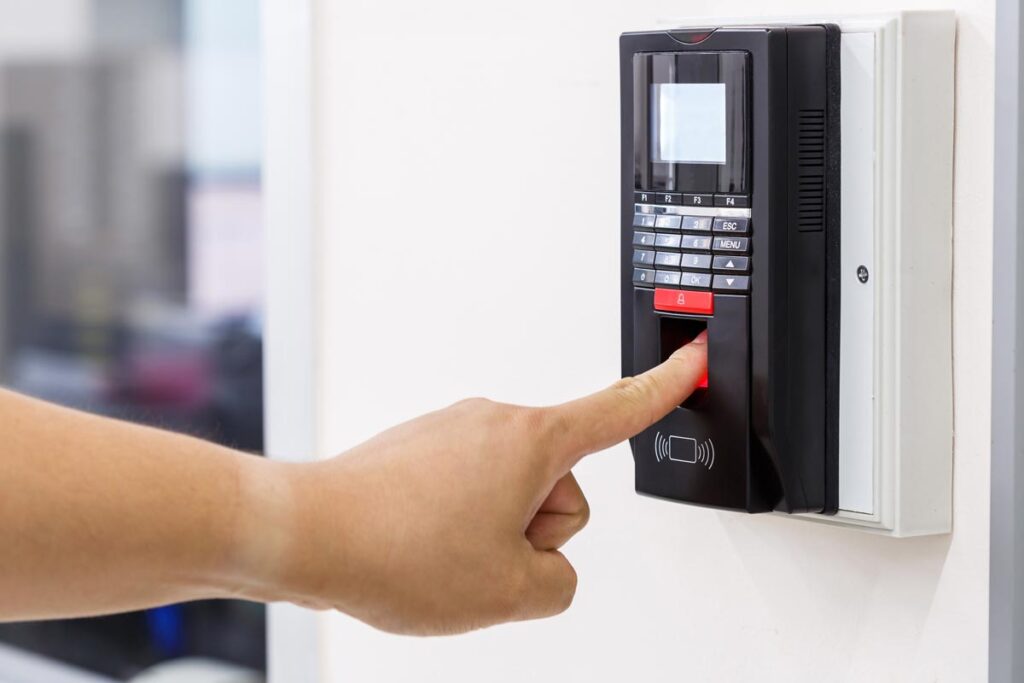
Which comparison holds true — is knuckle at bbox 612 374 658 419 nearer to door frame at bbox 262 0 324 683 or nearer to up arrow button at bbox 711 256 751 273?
up arrow button at bbox 711 256 751 273

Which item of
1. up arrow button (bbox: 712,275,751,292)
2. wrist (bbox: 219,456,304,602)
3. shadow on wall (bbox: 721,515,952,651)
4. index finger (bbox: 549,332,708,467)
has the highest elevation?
up arrow button (bbox: 712,275,751,292)

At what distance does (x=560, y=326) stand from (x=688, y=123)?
8.0 inches

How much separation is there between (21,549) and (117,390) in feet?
3.83

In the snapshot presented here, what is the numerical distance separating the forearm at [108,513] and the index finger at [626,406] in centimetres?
12

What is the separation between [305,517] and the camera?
461 millimetres

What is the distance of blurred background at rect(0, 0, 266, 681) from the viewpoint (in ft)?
4.05

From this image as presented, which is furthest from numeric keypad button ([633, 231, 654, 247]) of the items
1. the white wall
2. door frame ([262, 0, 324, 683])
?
door frame ([262, 0, 324, 683])

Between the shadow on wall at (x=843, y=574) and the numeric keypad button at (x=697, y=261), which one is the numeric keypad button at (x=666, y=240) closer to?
the numeric keypad button at (x=697, y=261)

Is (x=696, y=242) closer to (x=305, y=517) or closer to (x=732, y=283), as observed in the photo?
(x=732, y=283)

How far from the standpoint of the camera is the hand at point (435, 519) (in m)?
0.46

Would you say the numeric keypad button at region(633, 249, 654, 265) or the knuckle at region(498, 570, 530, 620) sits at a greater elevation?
the numeric keypad button at region(633, 249, 654, 265)

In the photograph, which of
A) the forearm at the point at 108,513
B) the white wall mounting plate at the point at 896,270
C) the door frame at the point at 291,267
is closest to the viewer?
the forearm at the point at 108,513

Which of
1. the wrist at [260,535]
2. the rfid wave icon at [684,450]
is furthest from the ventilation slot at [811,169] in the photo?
the wrist at [260,535]

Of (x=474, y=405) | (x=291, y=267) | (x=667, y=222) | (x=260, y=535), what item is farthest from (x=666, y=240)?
(x=291, y=267)
